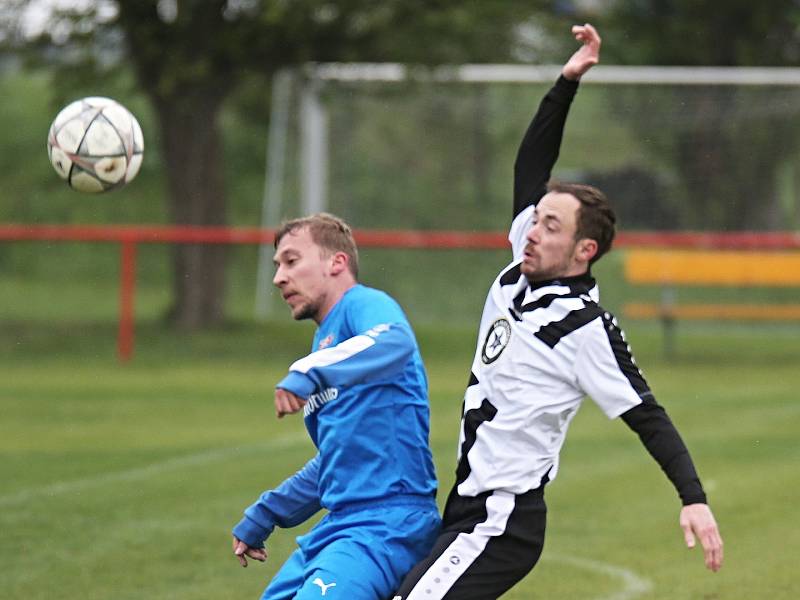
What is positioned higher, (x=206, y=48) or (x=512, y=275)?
(x=206, y=48)

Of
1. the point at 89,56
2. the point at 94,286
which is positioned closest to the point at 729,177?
the point at 89,56

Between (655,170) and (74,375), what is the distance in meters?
8.67

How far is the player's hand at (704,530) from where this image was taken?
3965mm

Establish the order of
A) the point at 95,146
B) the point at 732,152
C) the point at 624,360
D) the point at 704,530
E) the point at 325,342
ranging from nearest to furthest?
the point at 704,530
the point at 624,360
the point at 325,342
the point at 95,146
the point at 732,152

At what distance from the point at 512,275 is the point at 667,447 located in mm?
776

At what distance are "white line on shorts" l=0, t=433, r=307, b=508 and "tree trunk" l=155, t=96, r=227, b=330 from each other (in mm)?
6783

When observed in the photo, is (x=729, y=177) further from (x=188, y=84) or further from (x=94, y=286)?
(x=94, y=286)

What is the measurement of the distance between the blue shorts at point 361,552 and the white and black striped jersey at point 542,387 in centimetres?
20

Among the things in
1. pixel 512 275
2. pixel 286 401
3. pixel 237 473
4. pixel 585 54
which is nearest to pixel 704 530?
pixel 512 275

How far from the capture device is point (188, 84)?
17516 millimetres

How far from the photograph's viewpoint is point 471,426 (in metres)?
4.40

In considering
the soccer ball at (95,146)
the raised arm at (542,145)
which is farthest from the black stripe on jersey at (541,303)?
the soccer ball at (95,146)

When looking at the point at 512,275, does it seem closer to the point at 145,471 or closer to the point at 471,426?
the point at 471,426

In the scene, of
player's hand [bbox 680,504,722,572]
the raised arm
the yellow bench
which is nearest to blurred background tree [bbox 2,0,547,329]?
the yellow bench
